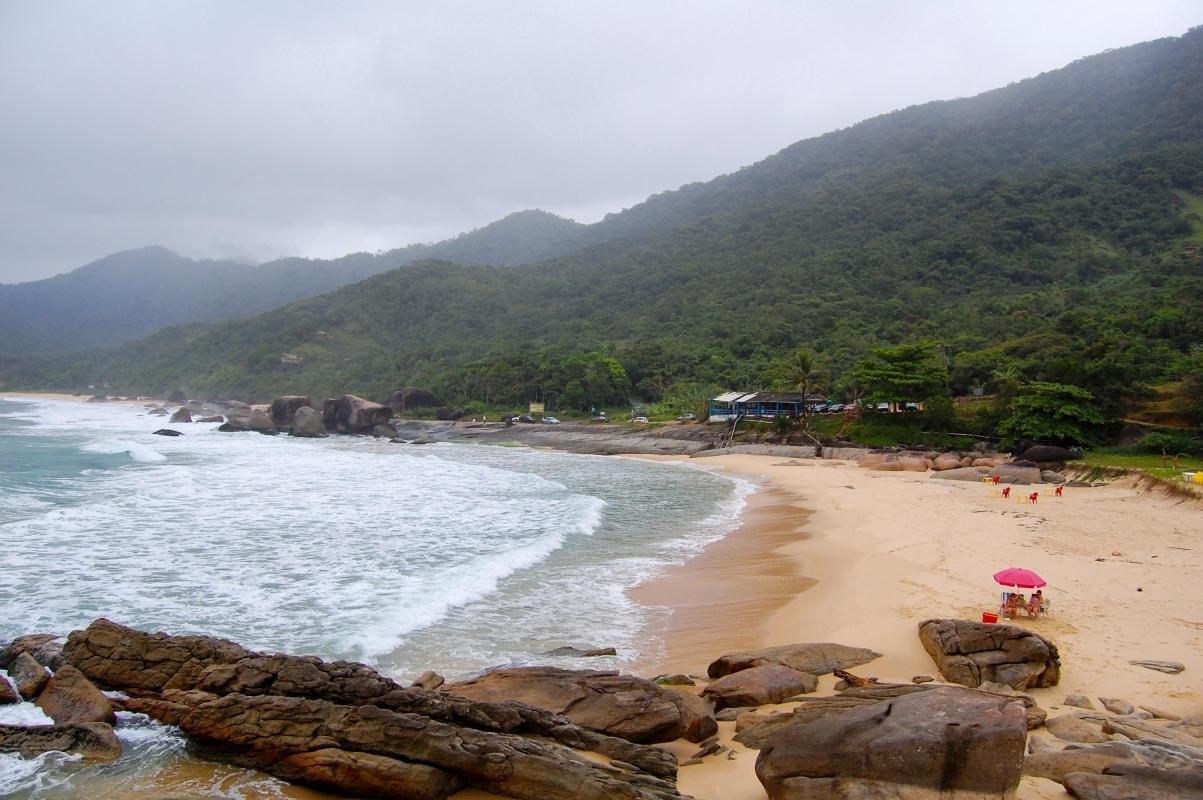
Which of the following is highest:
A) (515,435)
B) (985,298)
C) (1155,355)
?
(985,298)

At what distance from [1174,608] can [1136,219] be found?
9228 centimetres

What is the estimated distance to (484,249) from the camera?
197500 millimetres

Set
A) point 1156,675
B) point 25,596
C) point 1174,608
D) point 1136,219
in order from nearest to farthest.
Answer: point 1156,675 < point 1174,608 < point 25,596 < point 1136,219

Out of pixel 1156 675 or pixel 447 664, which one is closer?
pixel 1156 675

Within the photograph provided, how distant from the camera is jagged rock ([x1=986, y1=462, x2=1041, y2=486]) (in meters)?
28.3

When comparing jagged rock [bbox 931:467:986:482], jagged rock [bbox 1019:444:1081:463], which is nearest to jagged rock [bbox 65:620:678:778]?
jagged rock [bbox 931:467:986:482]

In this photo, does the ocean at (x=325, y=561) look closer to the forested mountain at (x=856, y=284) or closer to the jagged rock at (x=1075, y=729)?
the jagged rock at (x=1075, y=729)

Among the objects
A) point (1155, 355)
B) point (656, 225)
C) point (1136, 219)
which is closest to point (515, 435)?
point (1155, 355)

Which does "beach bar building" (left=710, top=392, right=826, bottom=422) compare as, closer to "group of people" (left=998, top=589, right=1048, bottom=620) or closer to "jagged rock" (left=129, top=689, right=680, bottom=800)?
"group of people" (left=998, top=589, right=1048, bottom=620)

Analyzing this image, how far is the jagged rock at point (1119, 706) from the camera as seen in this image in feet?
23.0

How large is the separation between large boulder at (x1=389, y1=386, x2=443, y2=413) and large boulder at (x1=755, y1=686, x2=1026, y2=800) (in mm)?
75045

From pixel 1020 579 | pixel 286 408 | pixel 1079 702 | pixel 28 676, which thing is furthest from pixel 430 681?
pixel 286 408

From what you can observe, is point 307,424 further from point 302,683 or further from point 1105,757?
point 1105,757

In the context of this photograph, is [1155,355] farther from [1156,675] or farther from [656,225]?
[656,225]
